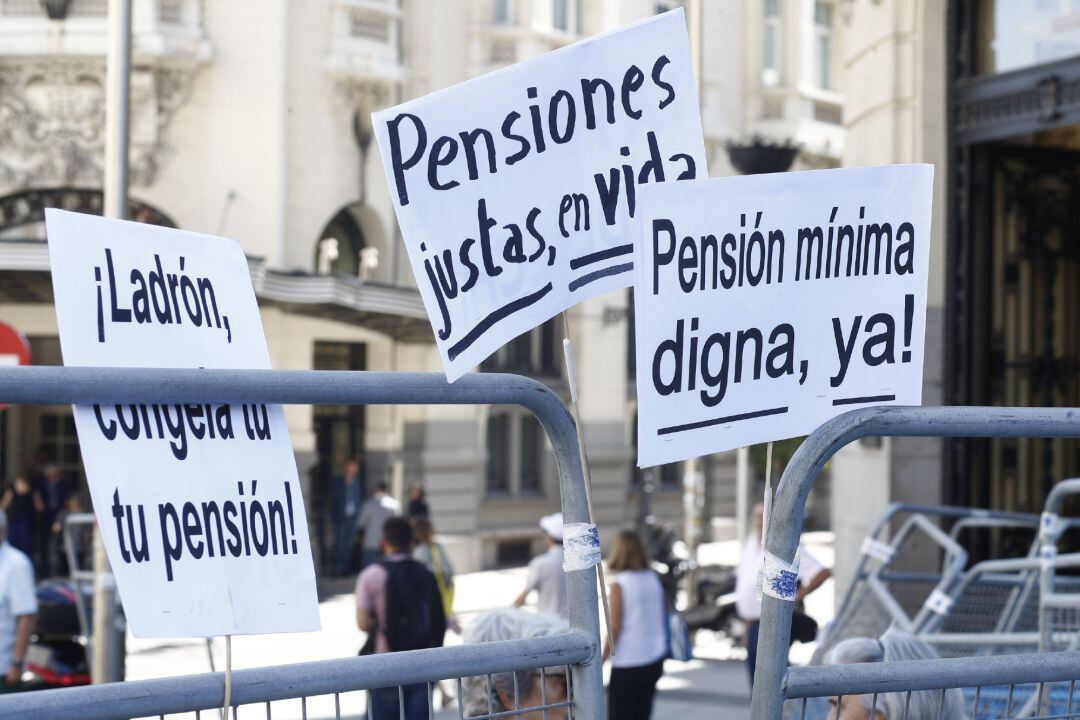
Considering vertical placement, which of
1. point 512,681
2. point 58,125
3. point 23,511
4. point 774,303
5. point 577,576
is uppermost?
Result: point 58,125

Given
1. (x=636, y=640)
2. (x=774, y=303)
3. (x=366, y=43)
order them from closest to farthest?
1. (x=774, y=303)
2. (x=636, y=640)
3. (x=366, y=43)

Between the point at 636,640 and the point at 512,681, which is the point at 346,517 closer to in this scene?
the point at 636,640

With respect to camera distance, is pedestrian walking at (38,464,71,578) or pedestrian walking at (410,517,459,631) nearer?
pedestrian walking at (410,517,459,631)

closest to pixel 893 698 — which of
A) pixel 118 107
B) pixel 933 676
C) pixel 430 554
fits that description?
pixel 933 676

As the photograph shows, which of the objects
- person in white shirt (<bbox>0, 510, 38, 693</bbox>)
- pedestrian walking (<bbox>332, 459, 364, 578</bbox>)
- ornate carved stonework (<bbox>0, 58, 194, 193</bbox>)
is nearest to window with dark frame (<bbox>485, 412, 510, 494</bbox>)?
pedestrian walking (<bbox>332, 459, 364, 578</bbox>)

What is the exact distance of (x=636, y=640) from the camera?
7340mm

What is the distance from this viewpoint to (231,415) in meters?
2.23

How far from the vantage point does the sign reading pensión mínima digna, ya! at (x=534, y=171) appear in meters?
2.45

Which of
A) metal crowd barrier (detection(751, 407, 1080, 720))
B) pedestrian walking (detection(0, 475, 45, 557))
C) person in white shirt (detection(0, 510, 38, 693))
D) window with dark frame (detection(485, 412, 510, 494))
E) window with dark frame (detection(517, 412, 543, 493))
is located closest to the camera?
metal crowd barrier (detection(751, 407, 1080, 720))

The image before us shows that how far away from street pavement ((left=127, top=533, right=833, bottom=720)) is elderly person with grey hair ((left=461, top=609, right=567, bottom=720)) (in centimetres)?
321

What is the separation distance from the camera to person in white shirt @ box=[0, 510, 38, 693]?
7.59 meters

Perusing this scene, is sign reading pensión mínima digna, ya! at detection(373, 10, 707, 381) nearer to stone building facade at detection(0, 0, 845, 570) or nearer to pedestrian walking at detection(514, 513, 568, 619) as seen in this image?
pedestrian walking at detection(514, 513, 568, 619)

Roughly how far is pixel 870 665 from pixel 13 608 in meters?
6.14

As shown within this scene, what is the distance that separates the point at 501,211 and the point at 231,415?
0.58m
